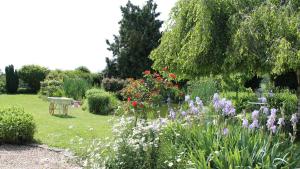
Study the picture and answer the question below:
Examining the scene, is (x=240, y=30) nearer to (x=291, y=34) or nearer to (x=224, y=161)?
(x=291, y=34)

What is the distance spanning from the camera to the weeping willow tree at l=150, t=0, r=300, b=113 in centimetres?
931

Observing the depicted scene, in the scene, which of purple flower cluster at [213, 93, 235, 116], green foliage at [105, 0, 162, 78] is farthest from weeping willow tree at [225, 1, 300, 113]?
green foliage at [105, 0, 162, 78]

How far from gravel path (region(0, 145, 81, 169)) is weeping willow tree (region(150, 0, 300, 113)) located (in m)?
4.40

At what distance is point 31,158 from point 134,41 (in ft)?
48.6

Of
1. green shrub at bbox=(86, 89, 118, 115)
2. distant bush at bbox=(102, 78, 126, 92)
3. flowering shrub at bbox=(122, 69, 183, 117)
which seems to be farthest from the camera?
distant bush at bbox=(102, 78, 126, 92)

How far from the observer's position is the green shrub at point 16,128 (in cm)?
888

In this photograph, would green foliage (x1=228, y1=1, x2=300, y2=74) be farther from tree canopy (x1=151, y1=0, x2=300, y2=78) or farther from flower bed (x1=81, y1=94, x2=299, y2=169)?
flower bed (x1=81, y1=94, x2=299, y2=169)

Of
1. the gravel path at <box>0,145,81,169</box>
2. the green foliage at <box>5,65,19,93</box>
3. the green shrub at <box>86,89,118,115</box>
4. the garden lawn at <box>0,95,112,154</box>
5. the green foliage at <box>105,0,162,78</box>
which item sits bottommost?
the gravel path at <box>0,145,81,169</box>

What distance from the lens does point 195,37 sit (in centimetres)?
1077

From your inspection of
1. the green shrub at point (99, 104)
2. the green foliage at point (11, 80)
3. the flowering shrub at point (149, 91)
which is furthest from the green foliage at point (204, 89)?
the green foliage at point (11, 80)

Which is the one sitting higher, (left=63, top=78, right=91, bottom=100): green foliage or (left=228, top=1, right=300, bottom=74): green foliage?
(left=228, top=1, right=300, bottom=74): green foliage

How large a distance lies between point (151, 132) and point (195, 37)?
543 cm

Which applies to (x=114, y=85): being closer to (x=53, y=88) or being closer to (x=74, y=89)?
(x=74, y=89)

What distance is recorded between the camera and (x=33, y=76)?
2695cm
